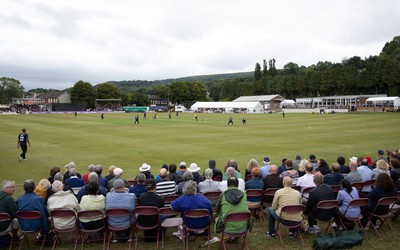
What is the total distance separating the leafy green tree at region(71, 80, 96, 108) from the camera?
448 feet

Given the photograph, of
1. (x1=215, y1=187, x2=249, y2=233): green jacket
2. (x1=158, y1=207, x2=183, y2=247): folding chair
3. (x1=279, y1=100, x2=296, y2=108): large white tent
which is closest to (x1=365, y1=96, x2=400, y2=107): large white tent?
(x1=279, y1=100, x2=296, y2=108): large white tent

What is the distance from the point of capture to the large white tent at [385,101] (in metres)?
87.6

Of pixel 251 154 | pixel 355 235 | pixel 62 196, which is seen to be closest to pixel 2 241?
pixel 62 196

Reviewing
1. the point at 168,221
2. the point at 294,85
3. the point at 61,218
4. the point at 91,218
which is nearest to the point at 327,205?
the point at 168,221

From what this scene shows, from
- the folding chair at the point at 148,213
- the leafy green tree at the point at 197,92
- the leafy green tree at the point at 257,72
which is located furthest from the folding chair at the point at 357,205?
the leafy green tree at the point at 257,72

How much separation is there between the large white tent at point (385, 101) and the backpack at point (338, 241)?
96.9 m

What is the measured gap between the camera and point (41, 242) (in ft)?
24.0

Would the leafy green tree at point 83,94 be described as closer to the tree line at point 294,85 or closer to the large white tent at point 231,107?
the tree line at point 294,85

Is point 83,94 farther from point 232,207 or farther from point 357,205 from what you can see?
point 357,205

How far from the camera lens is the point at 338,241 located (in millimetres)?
6777

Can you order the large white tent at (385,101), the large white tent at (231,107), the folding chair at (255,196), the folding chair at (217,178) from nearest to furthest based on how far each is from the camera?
the folding chair at (255,196) → the folding chair at (217,178) → the large white tent at (385,101) → the large white tent at (231,107)

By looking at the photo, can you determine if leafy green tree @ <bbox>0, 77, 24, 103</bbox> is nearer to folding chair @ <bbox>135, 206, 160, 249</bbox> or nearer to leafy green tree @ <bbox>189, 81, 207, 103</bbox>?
leafy green tree @ <bbox>189, 81, 207, 103</bbox>

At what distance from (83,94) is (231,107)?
6822 centimetres

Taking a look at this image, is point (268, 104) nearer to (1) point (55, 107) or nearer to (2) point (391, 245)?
(1) point (55, 107)
